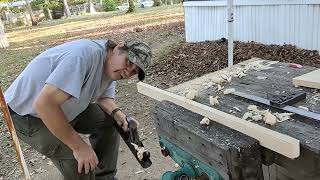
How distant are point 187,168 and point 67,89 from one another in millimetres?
876

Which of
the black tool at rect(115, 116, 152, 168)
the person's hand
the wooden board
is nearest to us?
the wooden board

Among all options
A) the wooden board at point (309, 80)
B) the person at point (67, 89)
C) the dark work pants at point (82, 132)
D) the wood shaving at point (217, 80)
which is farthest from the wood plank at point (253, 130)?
the dark work pants at point (82, 132)

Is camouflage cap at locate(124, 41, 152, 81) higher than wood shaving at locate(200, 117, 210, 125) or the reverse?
higher

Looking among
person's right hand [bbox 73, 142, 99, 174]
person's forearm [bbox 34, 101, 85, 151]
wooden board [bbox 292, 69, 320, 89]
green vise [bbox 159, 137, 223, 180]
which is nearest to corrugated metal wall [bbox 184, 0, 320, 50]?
wooden board [bbox 292, 69, 320, 89]

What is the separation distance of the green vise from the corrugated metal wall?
483 cm

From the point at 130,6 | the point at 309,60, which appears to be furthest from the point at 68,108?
the point at 130,6

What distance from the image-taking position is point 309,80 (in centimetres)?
221

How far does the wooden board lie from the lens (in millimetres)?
2192

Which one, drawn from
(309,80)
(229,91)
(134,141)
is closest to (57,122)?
(134,141)

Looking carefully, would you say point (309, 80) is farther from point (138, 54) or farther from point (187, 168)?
point (138, 54)

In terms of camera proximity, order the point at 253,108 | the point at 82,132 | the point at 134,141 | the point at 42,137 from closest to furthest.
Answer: the point at 253,108, the point at 42,137, the point at 134,141, the point at 82,132

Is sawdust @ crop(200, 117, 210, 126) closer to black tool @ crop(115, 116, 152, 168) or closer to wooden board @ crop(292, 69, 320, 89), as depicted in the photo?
wooden board @ crop(292, 69, 320, 89)

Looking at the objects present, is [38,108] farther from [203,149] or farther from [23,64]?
[23,64]

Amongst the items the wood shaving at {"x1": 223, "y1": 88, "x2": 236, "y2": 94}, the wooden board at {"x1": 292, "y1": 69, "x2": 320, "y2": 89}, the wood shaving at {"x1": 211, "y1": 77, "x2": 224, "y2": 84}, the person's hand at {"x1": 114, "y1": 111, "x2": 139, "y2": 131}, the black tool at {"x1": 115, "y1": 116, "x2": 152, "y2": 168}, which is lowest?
the black tool at {"x1": 115, "y1": 116, "x2": 152, "y2": 168}
